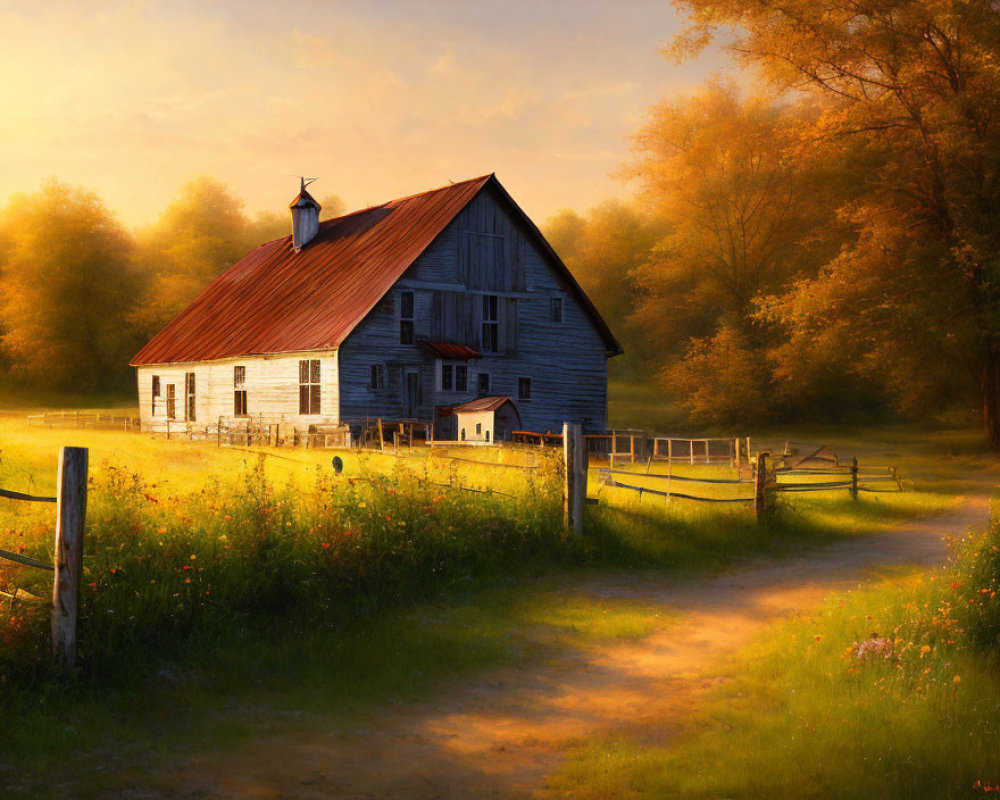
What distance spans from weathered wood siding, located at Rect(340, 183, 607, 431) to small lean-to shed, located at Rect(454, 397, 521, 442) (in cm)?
192

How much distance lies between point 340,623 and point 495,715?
299 centimetres

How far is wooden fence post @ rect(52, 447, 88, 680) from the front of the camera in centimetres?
880

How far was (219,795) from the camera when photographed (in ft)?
22.8

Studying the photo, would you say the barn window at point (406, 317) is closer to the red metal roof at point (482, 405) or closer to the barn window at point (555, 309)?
the red metal roof at point (482, 405)

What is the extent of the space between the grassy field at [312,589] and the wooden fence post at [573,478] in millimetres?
264

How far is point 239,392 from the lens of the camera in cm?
3778

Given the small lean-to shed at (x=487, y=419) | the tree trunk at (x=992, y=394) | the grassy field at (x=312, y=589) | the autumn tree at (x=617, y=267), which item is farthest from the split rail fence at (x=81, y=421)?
the tree trunk at (x=992, y=394)

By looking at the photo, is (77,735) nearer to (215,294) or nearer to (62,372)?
(215,294)

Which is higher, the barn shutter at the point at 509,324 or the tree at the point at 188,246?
the tree at the point at 188,246

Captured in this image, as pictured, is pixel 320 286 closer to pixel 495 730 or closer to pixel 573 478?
pixel 573 478

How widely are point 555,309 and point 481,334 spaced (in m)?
3.67

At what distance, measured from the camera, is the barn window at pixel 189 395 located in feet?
136

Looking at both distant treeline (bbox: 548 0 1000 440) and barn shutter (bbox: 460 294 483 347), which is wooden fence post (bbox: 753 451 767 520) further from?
barn shutter (bbox: 460 294 483 347)

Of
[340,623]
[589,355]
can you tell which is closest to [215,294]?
[589,355]
